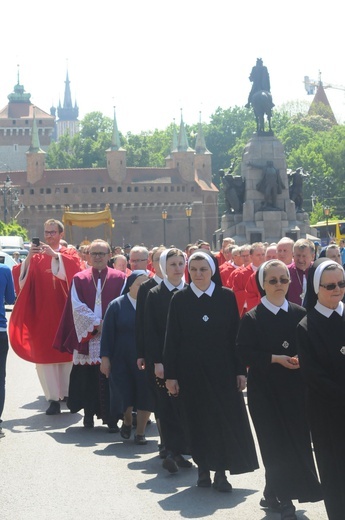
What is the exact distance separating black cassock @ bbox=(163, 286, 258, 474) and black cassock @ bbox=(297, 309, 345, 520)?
193 centimetres

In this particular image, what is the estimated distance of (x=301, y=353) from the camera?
6.54m

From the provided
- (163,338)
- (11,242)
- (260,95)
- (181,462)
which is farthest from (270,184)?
(181,462)

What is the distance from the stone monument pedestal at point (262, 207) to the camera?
42.0 metres

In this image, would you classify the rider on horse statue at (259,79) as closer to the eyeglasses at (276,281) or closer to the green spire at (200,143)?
the eyeglasses at (276,281)

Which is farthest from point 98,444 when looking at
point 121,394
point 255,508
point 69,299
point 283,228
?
point 283,228

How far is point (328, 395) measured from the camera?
637cm

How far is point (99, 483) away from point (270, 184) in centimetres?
3347

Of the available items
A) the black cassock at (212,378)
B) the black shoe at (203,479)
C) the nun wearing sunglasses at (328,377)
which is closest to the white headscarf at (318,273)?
the nun wearing sunglasses at (328,377)

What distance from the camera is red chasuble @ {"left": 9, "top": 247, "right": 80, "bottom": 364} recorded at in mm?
13367

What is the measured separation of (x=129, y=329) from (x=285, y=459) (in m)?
3.73

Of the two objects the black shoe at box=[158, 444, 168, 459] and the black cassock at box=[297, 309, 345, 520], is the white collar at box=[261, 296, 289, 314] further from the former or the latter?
the black shoe at box=[158, 444, 168, 459]

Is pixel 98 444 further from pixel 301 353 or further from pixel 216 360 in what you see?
pixel 301 353

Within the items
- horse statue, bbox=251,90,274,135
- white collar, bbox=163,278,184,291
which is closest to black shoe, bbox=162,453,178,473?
white collar, bbox=163,278,184,291

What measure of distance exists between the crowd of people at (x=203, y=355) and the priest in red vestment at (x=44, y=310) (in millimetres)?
13
